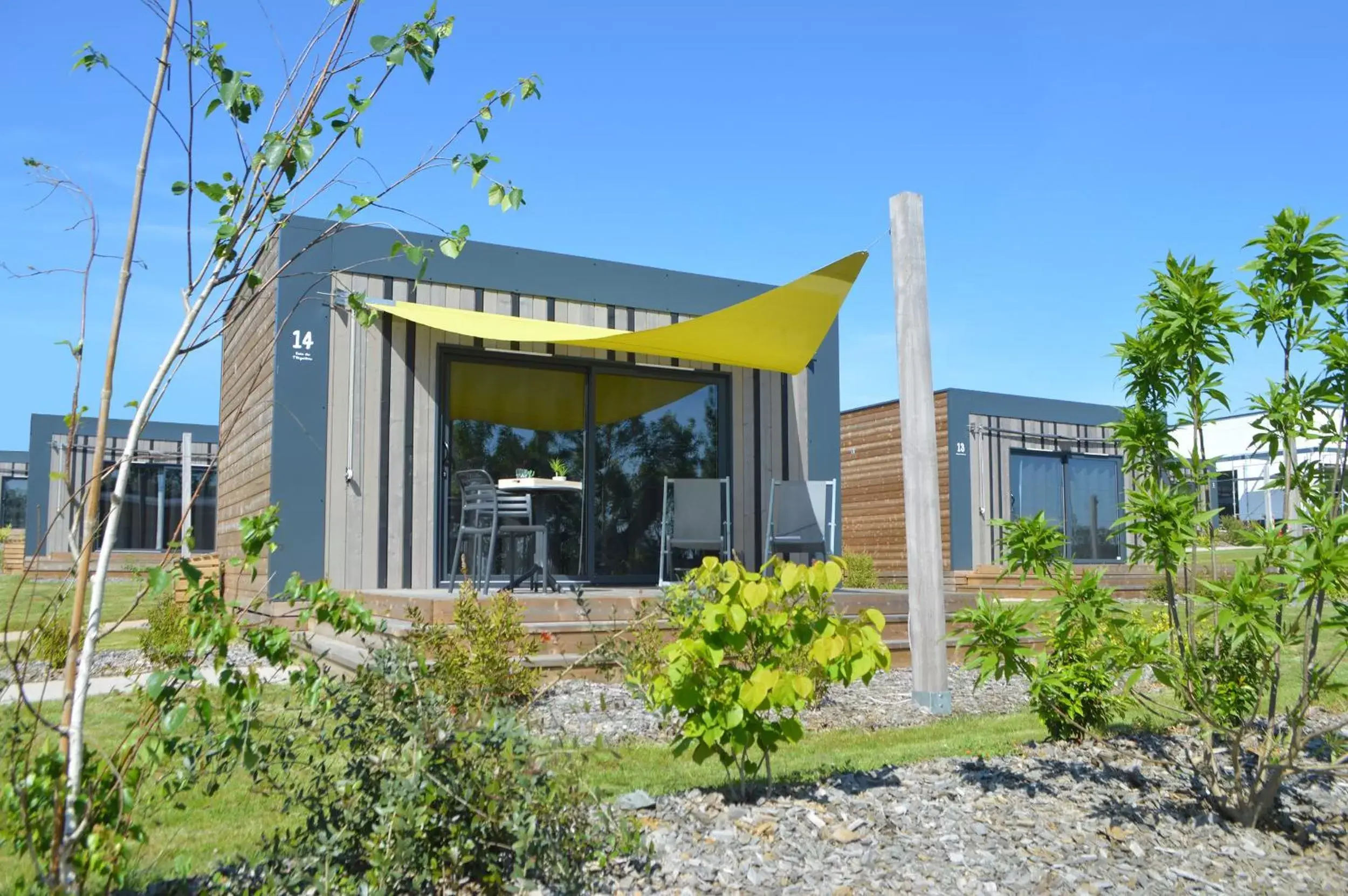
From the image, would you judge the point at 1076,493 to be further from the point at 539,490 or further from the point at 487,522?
the point at 487,522

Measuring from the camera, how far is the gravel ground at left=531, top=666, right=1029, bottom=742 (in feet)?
13.2

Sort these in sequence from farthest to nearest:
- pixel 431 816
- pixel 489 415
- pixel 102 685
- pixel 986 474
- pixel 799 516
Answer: pixel 986 474 → pixel 489 415 → pixel 799 516 → pixel 102 685 → pixel 431 816

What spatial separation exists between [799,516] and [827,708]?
2.53 meters

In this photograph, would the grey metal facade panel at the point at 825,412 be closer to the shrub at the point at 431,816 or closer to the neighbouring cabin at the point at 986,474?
the neighbouring cabin at the point at 986,474

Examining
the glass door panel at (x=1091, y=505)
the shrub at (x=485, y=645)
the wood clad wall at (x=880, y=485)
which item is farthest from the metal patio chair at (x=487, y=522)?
the glass door panel at (x=1091, y=505)

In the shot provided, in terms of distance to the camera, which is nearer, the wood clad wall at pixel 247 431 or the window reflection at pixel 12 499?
the wood clad wall at pixel 247 431

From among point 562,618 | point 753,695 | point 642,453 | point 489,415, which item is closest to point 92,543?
point 753,695

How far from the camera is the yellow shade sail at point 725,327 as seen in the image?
6.22 metres

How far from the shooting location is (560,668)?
4840 mm

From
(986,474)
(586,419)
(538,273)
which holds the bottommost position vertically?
(986,474)

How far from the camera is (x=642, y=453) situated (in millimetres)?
7805

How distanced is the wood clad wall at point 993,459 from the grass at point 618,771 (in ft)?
29.8

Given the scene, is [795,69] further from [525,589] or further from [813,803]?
[813,803]

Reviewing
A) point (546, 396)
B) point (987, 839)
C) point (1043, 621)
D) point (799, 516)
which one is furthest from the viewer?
point (546, 396)
